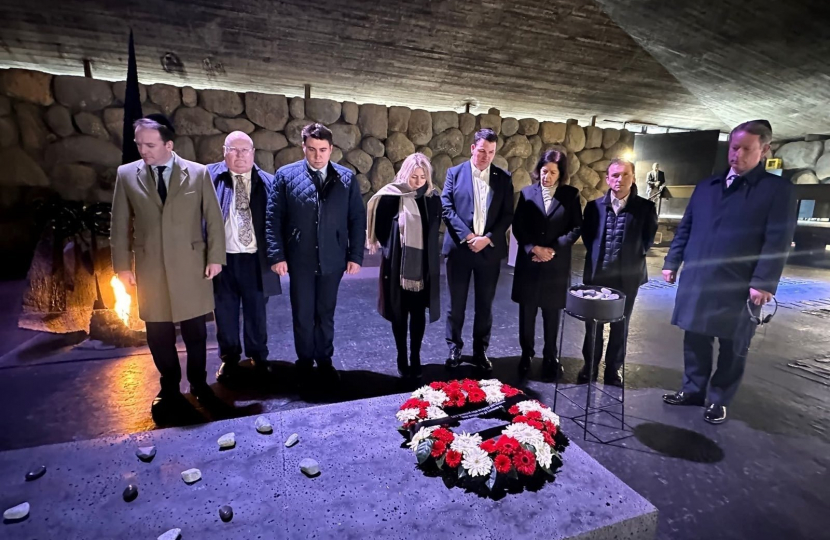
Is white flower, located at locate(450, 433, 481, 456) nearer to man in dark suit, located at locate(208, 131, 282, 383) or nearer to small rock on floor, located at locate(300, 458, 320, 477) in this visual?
small rock on floor, located at locate(300, 458, 320, 477)

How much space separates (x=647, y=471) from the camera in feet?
6.64

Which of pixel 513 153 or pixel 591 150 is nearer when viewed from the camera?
pixel 513 153

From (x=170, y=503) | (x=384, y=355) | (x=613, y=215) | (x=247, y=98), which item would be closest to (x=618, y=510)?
(x=170, y=503)

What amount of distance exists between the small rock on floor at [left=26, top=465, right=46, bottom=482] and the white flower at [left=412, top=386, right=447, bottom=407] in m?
1.51

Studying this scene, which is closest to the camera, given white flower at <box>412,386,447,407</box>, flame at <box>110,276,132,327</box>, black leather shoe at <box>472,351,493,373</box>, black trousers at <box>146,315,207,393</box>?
white flower at <box>412,386,447,407</box>

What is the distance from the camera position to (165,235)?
2172mm

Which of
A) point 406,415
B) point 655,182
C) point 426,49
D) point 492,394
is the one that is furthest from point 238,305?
point 655,182

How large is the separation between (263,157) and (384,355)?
4.58 m

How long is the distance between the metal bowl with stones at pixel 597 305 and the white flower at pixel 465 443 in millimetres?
908

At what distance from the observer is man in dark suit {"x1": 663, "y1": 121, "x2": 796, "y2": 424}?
2240 millimetres

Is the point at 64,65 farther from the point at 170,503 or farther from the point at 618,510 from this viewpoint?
the point at 618,510

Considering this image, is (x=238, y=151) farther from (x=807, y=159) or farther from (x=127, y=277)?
(x=807, y=159)

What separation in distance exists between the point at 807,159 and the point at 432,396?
11.9 meters

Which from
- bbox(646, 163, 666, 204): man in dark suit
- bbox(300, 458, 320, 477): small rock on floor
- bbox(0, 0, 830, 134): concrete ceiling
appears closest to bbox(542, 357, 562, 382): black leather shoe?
bbox(300, 458, 320, 477): small rock on floor
